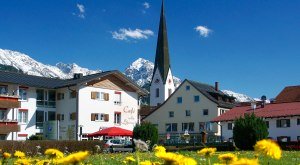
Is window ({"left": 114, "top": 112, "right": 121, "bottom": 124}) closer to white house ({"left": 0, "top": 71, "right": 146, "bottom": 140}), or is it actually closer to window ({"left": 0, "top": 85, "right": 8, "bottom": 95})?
white house ({"left": 0, "top": 71, "right": 146, "bottom": 140})

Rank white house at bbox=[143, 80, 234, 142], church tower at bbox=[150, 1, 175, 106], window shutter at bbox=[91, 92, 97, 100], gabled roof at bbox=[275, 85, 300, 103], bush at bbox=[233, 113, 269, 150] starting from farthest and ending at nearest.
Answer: church tower at bbox=[150, 1, 175, 106], white house at bbox=[143, 80, 234, 142], gabled roof at bbox=[275, 85, 300, 103], window shutter at bbox=[91, 92, 97, 100], bush at bbox=[233, 113, 269, 150]

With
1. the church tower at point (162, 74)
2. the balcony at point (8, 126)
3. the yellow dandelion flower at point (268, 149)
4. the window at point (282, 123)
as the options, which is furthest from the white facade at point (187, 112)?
the yellow dandelion flower at point (268, 149)

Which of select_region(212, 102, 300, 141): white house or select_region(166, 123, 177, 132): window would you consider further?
select_region(166, 123, 177, 132): window

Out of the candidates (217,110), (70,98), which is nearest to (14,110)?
(70,98)

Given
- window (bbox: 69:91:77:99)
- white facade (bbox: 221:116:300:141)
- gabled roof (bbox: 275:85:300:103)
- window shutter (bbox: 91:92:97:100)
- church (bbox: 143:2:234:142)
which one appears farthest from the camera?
church (bbox: 143:2:234:142)

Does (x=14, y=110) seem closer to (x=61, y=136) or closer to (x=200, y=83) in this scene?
(x=61, y=136)

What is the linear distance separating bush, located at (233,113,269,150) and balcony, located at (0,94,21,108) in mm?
27272

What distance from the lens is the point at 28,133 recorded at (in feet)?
187

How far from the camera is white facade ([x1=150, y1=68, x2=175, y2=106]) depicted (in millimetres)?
110938

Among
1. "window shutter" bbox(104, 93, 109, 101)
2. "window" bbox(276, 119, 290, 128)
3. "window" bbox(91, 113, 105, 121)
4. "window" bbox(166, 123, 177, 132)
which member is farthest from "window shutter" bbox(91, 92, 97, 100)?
"window" bbox(166, 123, 177, 132)

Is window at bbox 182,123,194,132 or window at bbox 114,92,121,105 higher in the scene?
window at bbox 114,92,121,105

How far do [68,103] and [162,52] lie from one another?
58.9 meters

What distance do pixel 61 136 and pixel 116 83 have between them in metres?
9.91

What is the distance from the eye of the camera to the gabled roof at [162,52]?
113 m
